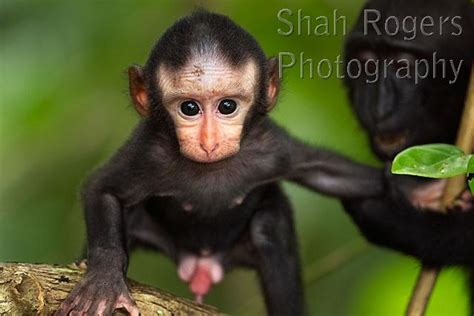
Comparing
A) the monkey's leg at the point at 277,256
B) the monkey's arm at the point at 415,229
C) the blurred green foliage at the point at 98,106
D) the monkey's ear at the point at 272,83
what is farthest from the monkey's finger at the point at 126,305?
the blurred green foliage at the point at 98,106

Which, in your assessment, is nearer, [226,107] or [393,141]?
[226,107]

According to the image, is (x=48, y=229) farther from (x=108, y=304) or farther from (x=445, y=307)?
(x=108, y=304)

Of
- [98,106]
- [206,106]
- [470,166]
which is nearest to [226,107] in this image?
[206,106]

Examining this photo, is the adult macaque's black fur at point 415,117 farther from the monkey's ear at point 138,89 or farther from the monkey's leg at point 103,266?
the monkey's leg at point 103,266

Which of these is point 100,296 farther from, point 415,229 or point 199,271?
point 415,229

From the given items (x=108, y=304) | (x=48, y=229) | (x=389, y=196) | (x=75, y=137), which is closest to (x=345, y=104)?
(x=389, y=196)
